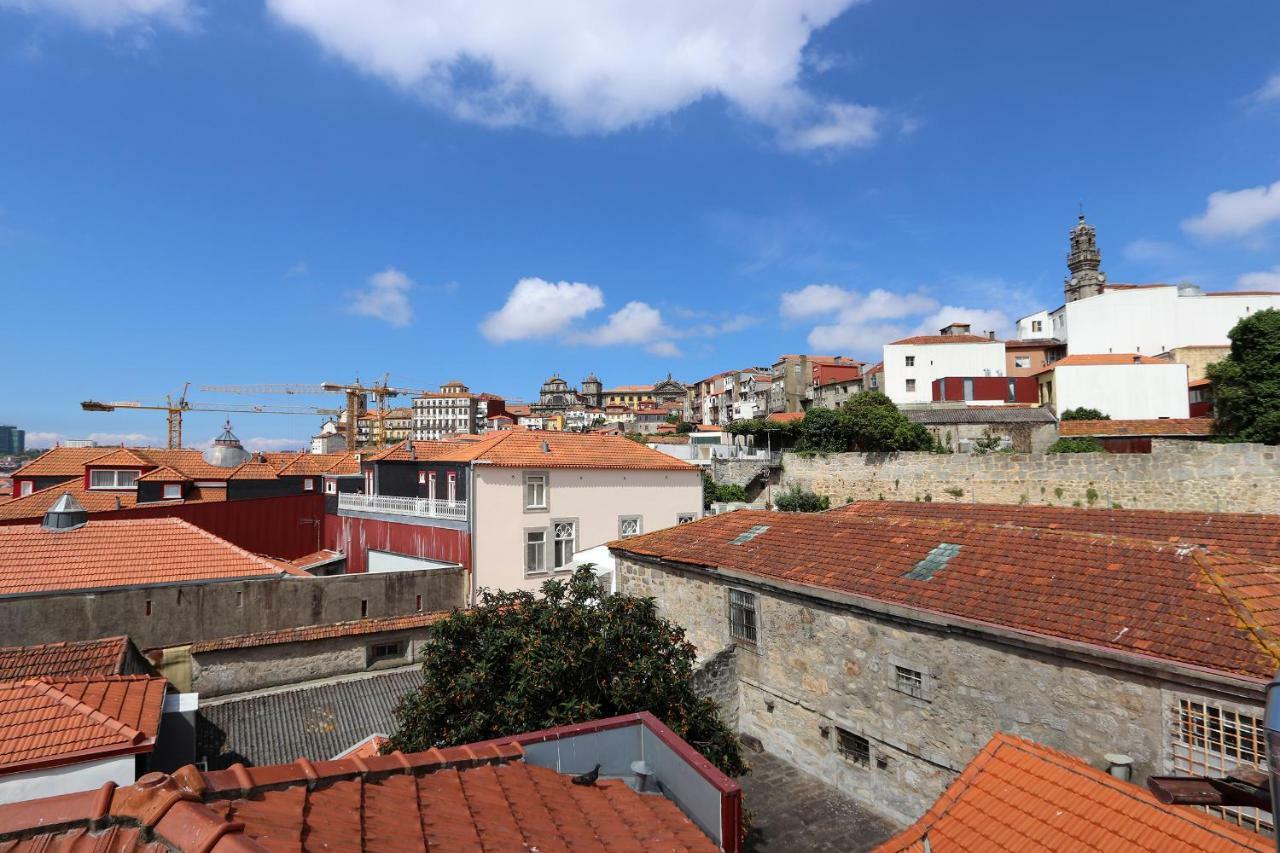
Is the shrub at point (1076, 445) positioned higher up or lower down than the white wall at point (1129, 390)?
lower down

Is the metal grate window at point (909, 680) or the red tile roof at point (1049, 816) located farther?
the metal grate window at point (909, 680)

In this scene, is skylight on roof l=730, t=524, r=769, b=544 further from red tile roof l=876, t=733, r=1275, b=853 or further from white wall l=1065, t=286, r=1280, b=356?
white wall l=1065, t=286, r=1280, b=356

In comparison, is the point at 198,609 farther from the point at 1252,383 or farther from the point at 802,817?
the point at 1252,383

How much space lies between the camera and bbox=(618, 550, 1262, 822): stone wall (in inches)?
262

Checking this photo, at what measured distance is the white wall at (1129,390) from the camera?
35188mm

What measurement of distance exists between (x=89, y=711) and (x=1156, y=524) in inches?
686

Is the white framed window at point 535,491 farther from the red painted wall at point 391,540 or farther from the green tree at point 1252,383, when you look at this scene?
the green tree at point 1252,383

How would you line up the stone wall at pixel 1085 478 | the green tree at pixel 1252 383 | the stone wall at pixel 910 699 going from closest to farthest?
the stone wall at pixel 910 699 → the stone wall at pixel 1085 478 → the green tree at pixel 1252 383

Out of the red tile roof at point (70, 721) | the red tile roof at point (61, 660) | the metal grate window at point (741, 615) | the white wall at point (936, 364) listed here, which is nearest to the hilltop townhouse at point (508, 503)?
the red tile roof at point (61, 660)

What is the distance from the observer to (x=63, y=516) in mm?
15000

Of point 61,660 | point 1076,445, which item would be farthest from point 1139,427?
point 61,660

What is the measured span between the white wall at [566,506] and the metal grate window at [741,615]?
1094cm

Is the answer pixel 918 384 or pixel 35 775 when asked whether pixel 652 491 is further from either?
pixel 918 384

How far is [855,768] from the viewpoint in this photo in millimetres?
9242
